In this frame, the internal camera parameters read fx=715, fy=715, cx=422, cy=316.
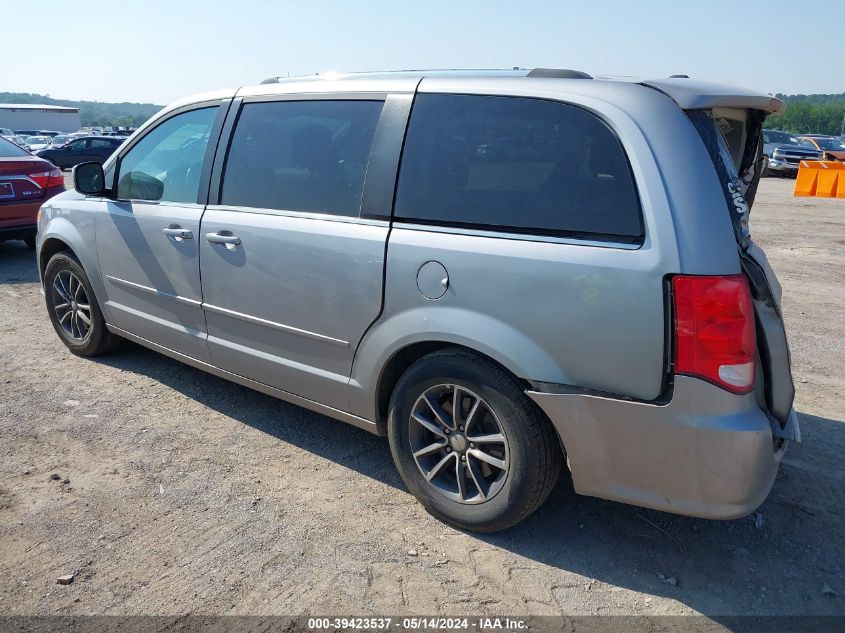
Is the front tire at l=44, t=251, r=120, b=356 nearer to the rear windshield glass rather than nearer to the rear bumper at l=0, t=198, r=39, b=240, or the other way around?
the rear bumper at l=0, t=198, r=39, b=240

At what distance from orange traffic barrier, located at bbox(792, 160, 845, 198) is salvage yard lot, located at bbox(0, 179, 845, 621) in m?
16.4

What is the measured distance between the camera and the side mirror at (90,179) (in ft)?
15.1

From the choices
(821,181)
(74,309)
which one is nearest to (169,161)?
(74,309)

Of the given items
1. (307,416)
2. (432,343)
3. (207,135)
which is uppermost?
(207,135)

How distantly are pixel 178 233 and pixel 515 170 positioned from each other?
2.12 meters

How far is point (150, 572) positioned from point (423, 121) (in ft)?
7.28

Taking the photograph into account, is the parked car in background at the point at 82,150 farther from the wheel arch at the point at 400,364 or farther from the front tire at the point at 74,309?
the wheel arch at the point at 400,364

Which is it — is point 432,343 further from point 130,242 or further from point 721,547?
point 130,242

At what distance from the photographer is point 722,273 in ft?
8.18

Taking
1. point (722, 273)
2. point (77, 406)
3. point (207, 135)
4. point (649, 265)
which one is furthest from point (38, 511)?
point (722, 273)

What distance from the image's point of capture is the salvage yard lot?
2.76 m

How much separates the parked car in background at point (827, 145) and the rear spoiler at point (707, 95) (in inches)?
999

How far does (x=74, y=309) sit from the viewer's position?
5.24 metres

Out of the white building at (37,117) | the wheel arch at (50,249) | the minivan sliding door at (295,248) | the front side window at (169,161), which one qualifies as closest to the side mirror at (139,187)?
the front side window at (169,161)
